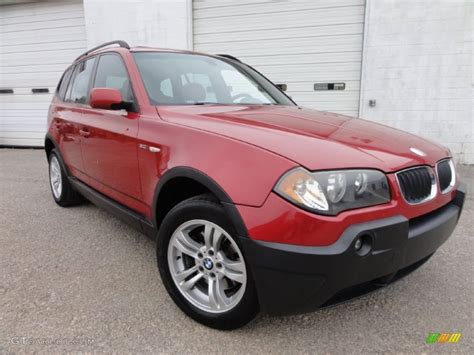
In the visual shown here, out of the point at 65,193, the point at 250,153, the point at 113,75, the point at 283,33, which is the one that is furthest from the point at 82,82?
the point at 283,33

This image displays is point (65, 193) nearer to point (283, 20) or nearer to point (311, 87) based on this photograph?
point (311, 87)

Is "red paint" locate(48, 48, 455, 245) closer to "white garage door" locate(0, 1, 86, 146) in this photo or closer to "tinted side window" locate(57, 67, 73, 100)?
"tinted side window" locate(57, 67, 73, 100)

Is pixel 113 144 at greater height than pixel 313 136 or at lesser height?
lesser

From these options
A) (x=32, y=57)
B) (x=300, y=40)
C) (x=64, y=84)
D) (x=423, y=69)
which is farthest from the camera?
(x=32, y=57)

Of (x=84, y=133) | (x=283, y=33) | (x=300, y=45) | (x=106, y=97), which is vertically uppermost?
(x=283, y=33)

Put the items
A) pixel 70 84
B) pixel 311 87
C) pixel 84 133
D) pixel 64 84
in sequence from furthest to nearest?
1. pixel 311 87
2. pixel 64 84
3. pixel 70 84
4. pixel 84 133

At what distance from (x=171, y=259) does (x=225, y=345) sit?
0.58 metres

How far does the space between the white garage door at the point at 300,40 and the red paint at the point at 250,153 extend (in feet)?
14.9

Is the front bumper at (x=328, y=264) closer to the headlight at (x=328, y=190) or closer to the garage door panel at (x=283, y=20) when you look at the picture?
the headlight at (x=328, y=190)

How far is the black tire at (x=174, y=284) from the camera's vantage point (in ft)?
5.89

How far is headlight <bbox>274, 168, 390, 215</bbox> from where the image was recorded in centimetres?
158

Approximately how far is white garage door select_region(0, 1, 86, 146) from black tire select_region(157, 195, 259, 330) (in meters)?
8.09

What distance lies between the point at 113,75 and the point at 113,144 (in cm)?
69

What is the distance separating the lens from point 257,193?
1.66 m
